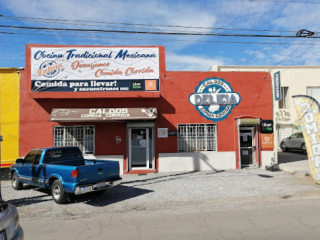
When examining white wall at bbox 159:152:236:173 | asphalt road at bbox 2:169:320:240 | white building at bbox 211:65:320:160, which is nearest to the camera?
asphalt road at bbox 2:169:320:240

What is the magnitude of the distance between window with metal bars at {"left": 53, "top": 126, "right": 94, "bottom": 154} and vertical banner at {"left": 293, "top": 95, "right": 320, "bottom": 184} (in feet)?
30.5

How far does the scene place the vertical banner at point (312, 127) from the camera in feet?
29.0

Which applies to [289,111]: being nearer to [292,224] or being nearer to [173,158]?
[173,158]

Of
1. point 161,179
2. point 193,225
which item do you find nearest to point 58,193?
point 193,225

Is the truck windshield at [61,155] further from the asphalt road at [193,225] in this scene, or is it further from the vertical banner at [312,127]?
the vertical banner at [312,127]

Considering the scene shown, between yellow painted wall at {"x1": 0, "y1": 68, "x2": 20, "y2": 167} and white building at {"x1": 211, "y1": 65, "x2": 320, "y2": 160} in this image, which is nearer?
yellow painted wall at {"x1": 0, "y1": 68, "x2": 20, "y2": 167}

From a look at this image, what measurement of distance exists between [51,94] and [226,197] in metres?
9.05

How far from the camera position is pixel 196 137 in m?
12.2

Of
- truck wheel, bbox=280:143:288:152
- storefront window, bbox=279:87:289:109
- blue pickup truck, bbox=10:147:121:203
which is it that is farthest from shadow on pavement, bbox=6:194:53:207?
storefront window, bbox=279:87:289:109

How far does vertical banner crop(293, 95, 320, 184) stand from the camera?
29.0ft

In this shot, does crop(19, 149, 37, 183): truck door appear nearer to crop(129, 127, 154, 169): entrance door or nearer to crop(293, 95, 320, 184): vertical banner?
crop(129, 127, 154, 169): entrance door

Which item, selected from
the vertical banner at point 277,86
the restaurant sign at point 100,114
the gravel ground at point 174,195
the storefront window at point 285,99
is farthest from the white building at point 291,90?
the restaurant sign at point 100,114

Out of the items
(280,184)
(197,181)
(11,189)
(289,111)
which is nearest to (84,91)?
(11,189)

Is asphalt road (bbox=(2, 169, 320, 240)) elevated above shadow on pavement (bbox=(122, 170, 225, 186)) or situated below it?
below
